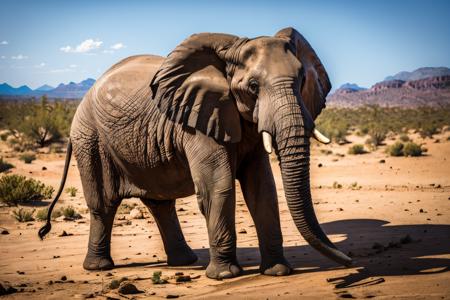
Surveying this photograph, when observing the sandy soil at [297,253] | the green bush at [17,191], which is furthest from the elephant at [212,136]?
the green bush at [17,191]

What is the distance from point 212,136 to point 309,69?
1.33 metres

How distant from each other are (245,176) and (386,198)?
273 inches

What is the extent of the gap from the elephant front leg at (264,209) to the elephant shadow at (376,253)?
Result: 0.31 m

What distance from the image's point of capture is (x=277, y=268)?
7.00 metres

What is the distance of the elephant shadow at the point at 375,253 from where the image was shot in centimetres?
668

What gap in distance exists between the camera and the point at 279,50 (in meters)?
6.39

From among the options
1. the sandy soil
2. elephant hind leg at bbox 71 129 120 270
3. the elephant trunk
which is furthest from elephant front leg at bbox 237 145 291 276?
elephant hind leg at bbox 71 129 120 270

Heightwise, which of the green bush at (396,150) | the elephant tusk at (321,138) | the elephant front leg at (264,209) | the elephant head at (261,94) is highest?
the elephant head at (261,94)

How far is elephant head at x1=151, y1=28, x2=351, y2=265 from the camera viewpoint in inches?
235

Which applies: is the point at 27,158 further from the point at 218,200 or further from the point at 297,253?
the point at 218,200

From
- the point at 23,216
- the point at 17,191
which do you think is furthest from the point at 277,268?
the point at 17,191

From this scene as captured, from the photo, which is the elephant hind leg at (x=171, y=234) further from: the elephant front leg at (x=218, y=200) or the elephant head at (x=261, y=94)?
the elephant head at (x=261, y=94)

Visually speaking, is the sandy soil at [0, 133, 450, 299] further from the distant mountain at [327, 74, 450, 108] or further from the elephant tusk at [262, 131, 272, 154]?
the distant mountain at [327, 74, 450, 108]

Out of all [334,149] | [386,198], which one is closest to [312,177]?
[386,198]
